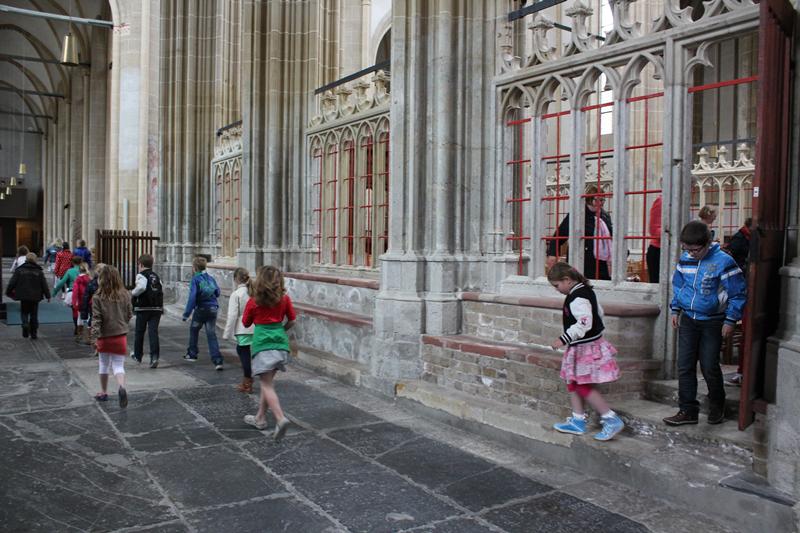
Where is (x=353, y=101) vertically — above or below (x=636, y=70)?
above

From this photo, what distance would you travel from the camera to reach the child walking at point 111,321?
6.81 metres

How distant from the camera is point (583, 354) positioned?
198 inches

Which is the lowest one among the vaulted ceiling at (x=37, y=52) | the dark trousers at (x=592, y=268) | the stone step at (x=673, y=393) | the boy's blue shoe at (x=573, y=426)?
the boy's blue shoe at (x=573, y=426)

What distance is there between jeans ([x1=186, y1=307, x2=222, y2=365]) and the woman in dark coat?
3732 millimetres

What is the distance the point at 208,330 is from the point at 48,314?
843cm

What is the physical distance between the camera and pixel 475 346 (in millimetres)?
6512

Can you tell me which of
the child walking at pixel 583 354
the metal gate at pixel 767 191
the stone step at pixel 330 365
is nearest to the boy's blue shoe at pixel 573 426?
the child walking at pixel 583 354

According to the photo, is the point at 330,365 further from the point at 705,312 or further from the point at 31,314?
the point at 31,314

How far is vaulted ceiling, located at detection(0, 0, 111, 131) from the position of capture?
103 ft

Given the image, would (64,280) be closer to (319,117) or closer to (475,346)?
(319,117)

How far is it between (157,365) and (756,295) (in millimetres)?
7367

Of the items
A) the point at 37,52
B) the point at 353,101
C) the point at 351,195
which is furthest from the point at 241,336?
the point at 37,52

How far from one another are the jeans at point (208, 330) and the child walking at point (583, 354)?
5.28 metres

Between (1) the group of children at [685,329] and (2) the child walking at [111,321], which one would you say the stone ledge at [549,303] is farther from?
(2) the child walking at [111,321]
